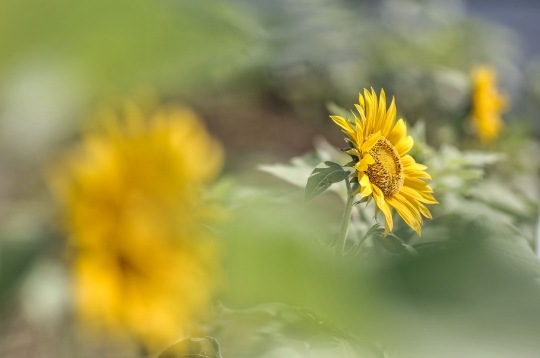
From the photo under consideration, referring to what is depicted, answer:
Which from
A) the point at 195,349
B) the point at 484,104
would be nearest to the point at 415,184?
the point at 195,349

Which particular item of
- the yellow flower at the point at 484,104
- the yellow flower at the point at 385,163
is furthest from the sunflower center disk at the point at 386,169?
the yellow flower at the point at 484,104

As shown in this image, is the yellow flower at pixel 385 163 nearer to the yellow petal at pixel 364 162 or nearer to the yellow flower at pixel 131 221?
the yellow petal at pixel 364 162

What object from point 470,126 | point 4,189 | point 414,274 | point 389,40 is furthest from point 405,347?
point 389,40

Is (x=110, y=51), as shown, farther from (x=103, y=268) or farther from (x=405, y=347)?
(x=103, y=268)

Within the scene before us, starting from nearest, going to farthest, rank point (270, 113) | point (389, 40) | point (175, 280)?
point (175, 280), point (389, 40), point (270, 113)

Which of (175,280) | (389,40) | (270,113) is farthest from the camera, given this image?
(270,113)

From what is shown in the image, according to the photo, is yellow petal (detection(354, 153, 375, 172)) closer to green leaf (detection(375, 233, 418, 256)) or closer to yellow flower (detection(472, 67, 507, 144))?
green leaf (detection(375, 233, 418, 256))

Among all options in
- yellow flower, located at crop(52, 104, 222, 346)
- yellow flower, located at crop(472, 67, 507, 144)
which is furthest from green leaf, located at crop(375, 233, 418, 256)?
yellow flower, located at crop(472, 67, 507, 144)
